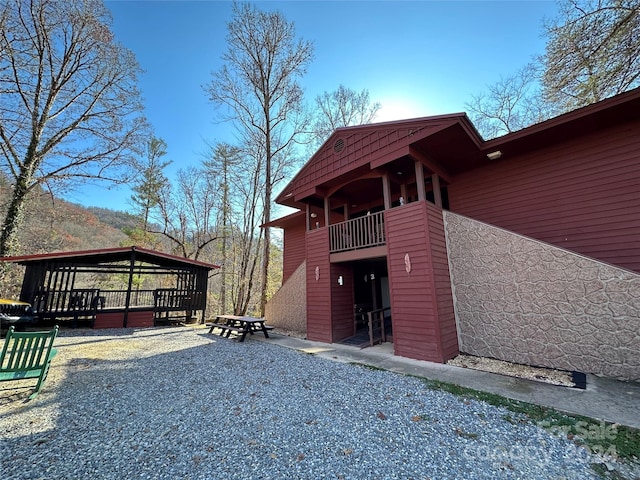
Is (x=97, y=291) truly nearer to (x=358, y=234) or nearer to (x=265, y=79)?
(x=358, y=234)

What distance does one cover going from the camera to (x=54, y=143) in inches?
438

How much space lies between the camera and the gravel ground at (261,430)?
7.59ft

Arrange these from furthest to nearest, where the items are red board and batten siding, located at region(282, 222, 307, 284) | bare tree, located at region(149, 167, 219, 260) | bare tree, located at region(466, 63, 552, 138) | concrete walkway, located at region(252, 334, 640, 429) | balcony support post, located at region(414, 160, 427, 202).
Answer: bare tree, located at region(149, 167, 219, 260) < bare tree, located at region(466, 63, 552, 138) < red board and batten siding, located at region(282, 222, 307, 284) < balcony support post, located at region(414, 160, 427, 202) < concrete walkway, located at region(252, 334, 640, 429)

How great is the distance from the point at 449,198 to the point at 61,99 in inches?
663

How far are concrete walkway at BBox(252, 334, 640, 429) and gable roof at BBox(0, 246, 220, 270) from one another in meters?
8.28

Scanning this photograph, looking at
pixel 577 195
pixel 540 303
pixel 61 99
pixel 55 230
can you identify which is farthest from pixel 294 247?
pixel 55 230

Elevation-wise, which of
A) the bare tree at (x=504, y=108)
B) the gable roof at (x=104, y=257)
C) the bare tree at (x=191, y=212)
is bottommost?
the gable roof at (x=104, y=257)

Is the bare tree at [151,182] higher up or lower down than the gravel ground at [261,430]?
higher up

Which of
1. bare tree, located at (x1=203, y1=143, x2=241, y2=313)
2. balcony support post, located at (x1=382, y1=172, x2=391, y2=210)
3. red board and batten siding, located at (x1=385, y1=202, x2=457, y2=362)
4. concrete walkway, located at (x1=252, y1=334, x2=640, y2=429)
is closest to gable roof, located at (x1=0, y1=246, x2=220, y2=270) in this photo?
bare tree, located at (x1=203, y1=143, x2=241, y2=313)

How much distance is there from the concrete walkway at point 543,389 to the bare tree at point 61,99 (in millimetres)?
13590

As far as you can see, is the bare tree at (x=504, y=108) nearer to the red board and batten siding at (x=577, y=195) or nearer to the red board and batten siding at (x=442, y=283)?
the red board and batten siding at (x=577, y=195)

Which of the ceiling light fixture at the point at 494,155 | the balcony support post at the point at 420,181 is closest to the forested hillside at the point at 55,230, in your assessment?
the balcony support post at the point at 420,181

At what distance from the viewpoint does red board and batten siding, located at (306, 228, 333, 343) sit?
8164 mm

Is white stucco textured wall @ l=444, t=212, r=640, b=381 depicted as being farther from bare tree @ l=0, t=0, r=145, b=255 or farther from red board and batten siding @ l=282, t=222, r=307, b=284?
bare tree @ l=0, t=0, r=145, b=255
